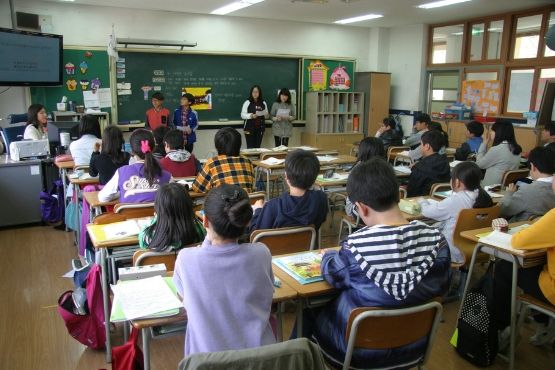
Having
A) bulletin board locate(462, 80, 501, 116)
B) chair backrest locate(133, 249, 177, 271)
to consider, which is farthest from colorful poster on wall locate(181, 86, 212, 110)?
chair backrest locate(133, 249, 177, 271)

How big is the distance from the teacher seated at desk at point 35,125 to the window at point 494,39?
749cm

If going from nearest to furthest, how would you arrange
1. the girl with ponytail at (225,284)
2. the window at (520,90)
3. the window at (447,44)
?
the girl with ponytail at (225,284)
the window at (520,90)
the window at (447,44)

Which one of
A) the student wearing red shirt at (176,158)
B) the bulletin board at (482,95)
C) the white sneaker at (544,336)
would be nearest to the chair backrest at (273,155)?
the student wearing red shirt at (176,158)

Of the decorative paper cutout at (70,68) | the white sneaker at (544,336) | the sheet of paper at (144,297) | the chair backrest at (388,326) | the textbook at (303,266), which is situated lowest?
the white sneaker at (544,336)

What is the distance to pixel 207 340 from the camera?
1640 millimetres

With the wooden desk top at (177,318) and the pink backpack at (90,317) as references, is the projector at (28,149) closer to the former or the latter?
the pink backpack at (90,317)

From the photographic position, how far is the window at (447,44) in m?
9.03

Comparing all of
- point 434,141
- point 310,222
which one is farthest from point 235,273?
point 434,141

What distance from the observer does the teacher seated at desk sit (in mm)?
5699

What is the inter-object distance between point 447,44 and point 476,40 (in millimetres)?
693

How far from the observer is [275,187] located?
23.0ft

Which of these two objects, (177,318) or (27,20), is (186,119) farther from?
(177,318)

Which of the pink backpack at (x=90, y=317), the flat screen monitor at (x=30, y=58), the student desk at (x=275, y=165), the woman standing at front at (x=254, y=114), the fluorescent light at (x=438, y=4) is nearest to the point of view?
the pink backpack at (x=90, y=317)

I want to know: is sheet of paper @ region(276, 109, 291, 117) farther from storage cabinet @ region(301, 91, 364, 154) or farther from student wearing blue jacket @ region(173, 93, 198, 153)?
student wearing blue jacket @ region(173, 93, 198, 153)
